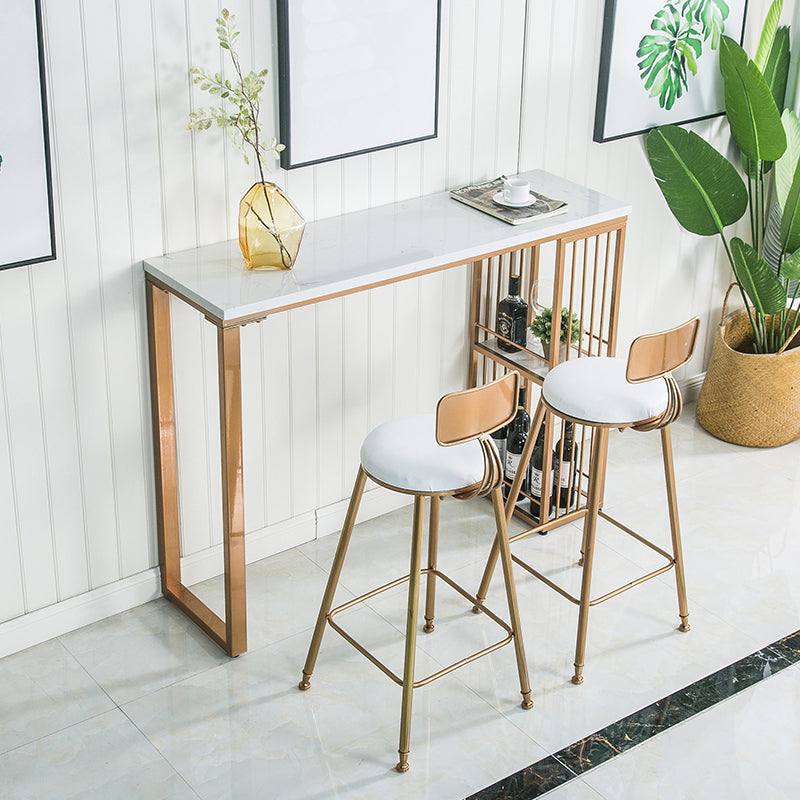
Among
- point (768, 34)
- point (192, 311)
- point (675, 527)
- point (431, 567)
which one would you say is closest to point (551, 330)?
point (675, 527)

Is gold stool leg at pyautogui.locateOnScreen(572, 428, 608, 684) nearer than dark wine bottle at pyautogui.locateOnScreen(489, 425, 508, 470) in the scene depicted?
Yes

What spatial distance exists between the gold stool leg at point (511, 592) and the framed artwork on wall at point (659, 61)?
1.43 meters

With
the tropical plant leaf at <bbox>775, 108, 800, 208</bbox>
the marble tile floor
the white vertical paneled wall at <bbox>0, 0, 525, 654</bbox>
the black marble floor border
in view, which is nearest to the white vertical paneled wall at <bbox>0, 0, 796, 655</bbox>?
the white vertical paneled wall at <bbox>0, 0, 525, 654</bbox>

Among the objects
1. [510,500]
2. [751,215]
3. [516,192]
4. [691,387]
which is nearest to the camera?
[510,500]

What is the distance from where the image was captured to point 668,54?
3760 mm

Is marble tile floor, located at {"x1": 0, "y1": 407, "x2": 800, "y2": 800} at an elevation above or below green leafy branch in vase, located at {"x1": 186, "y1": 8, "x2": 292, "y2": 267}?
below

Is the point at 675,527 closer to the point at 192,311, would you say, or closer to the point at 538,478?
the point at 538,478

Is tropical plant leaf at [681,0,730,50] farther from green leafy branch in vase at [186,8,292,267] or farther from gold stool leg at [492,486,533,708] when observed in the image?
gold stool leg at [492,486,533,708]

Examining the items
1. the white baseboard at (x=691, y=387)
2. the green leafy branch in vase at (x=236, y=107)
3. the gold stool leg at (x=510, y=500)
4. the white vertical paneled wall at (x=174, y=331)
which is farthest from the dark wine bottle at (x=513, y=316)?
the white baseboard at (x=691, y=387)

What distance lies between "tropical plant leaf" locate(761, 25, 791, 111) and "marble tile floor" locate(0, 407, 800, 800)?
150 cm

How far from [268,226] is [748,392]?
204 centimetres

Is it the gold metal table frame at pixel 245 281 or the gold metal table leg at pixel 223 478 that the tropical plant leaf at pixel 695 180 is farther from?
the gold metal table leg at pixel 223 478

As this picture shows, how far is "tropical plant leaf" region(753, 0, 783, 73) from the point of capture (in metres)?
3.85

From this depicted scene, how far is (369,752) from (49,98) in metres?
1.68
